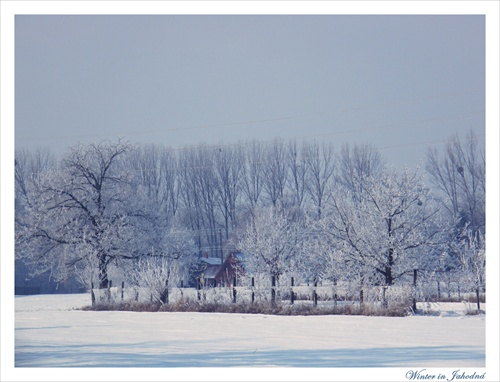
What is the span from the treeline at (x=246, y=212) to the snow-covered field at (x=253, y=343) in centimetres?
332

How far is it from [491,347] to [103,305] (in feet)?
40.4

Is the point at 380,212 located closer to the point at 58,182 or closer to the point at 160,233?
the point at 160,233

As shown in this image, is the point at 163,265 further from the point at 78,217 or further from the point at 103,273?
the point at 78,217

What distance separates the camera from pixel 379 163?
34469 millimetres

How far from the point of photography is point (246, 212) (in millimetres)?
42531

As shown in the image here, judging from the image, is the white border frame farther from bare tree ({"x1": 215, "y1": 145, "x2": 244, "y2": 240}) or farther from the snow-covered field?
bare tree ({"x1": 215, "y1": 145, "x2": 244, "y2": 240})

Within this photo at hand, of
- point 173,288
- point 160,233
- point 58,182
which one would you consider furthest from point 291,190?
point 173,288

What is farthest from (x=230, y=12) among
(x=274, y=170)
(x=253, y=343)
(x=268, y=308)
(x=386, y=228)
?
(x=274, y=170)

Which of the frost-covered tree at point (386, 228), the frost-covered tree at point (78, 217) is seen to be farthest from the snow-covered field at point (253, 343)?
the frost-covered tree at point (78, 217)

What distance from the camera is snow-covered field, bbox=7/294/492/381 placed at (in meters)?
9.57

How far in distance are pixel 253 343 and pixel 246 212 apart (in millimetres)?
31110

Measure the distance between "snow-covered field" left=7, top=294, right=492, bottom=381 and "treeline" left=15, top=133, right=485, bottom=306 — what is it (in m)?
3.32

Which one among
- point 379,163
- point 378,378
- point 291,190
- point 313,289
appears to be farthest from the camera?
point 291,190

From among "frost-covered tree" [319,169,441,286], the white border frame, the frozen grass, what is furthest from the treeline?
the white border frame
